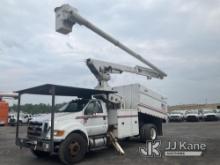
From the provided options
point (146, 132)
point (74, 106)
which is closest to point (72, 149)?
point (74, 106)

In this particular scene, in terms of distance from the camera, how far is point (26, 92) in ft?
38.3

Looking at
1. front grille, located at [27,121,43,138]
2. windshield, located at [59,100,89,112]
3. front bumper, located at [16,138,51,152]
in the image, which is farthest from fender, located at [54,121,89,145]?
windshield, located at [59,100,89,112]

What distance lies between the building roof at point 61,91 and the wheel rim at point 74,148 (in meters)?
1.91

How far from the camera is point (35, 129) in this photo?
1062 cm

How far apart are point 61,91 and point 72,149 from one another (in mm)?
2526

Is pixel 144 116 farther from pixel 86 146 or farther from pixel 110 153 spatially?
pixel 86 146

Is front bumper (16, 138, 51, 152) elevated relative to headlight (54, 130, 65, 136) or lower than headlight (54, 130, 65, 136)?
lower

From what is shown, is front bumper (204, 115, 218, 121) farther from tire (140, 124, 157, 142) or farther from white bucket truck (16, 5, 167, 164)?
tire (140, 124, 157, 142)

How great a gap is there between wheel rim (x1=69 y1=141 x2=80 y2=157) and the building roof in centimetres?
191

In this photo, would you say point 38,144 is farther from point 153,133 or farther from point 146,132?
point 153,133

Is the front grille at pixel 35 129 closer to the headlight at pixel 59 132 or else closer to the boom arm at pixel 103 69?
the headlight at pixel 59 132

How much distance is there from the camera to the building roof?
34.0ft

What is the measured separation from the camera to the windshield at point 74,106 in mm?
11625

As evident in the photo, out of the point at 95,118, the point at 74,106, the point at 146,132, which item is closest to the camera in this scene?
the point at 95,118
